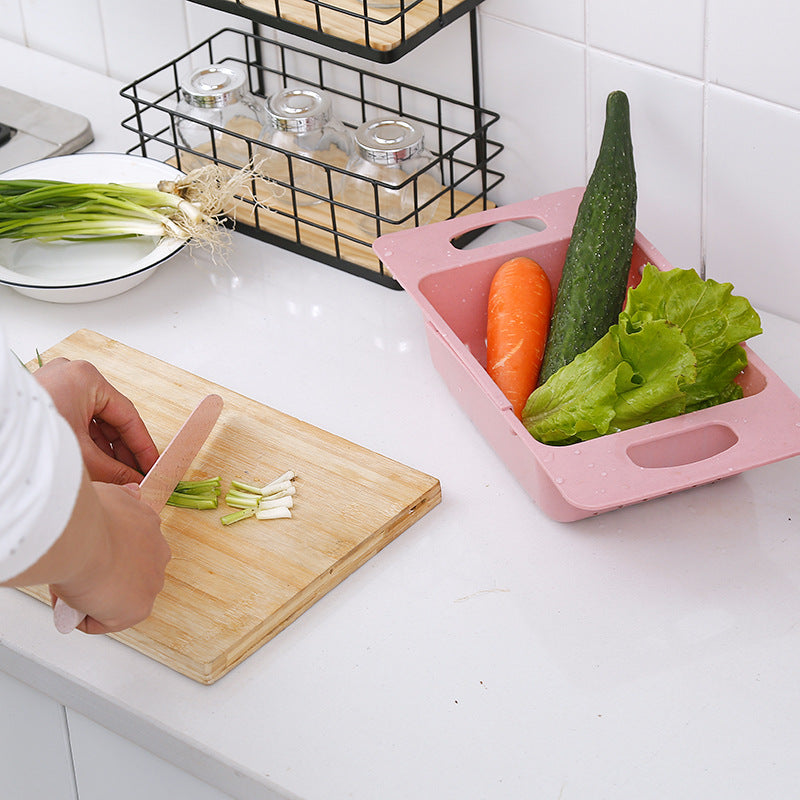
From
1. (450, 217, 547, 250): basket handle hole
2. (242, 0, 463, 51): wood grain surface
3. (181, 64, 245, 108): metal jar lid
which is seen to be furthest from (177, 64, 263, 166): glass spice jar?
(450, 217, 547, 250): basket handle hole

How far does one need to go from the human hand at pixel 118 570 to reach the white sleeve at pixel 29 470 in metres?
0.08

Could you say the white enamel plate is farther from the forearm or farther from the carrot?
the forearm

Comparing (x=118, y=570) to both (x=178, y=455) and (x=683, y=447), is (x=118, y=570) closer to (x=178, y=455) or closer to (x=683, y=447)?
(x=178, y=455)

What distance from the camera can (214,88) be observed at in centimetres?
130

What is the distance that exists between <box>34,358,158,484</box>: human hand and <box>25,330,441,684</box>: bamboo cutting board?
40mm

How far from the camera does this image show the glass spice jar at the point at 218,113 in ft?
4.28

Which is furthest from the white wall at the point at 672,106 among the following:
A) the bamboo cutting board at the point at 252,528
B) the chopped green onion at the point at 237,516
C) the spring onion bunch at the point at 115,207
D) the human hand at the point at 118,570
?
the human hand at the point at 118,570

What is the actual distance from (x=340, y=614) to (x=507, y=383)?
268 millimetres

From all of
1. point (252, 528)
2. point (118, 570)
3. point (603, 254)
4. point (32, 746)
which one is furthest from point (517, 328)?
point (32, 746)

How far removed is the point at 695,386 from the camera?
978 mm

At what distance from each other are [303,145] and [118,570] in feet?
2.12

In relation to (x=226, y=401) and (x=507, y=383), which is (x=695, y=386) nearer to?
(x=507, y=383)

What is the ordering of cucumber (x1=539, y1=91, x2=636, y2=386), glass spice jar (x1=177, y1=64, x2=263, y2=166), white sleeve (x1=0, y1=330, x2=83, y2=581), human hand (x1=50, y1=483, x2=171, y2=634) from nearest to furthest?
white sleeve (x1=0, y1=330, x2=83, y2=581), human hand (x1=50, y1=483, x2=171, y2=634), cucumber (x1=539, y1=91, x2=636, y2=386), glass spice jar (x1=177, y1=64, x2=263, y2=166)

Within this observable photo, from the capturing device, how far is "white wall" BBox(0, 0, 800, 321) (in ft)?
3.47
